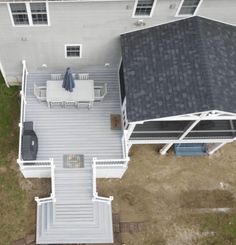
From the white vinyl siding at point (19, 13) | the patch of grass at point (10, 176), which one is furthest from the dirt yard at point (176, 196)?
the white vinyl siding at point (19, 13)

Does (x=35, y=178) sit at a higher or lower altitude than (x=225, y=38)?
lower

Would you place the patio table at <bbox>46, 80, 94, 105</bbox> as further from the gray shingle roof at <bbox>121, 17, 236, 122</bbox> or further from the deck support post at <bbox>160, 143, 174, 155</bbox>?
the deck support post at <bbox>160, 143, 174, 155</bbox>

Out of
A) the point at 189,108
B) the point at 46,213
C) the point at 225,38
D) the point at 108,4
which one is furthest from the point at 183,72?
the point at 46,213

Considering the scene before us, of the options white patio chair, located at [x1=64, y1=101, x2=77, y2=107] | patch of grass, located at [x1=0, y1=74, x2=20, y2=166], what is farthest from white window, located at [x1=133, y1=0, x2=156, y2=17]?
patch of grass, located at [x1=0, y1=74, x2=20, y2=166]

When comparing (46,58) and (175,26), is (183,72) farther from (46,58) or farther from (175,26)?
(46,58)

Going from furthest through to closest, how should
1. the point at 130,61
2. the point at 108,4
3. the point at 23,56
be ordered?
the point at 23,56
the point at 130,61
the point at 108,4

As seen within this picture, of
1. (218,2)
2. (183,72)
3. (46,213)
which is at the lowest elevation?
(46,213)

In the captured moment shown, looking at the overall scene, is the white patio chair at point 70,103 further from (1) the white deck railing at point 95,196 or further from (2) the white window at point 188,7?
(2) the white window at point 188,7
